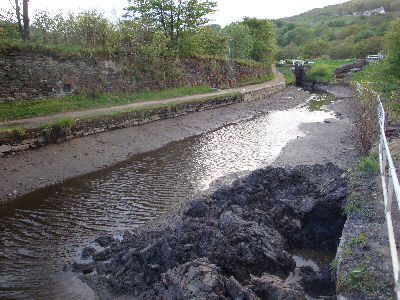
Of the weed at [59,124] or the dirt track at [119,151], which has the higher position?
the weed at [59,124]

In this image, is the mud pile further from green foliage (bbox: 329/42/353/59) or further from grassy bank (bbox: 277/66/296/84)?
green foliage (bbox: 329/42/353/59)

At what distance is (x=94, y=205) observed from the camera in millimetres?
8648

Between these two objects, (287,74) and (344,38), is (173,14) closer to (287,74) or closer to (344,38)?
(287,74)

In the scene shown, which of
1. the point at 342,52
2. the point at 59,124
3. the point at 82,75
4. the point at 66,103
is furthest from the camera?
the point at 342,52

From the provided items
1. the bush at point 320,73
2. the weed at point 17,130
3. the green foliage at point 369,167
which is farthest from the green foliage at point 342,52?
the weed at point 17,130

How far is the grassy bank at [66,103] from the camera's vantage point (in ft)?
44.5

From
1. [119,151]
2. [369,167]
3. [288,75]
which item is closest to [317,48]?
[288,75]

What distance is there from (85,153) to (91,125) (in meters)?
2.21

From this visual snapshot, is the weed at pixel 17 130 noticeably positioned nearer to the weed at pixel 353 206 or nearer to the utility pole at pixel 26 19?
the utility pole at pixel 26 19

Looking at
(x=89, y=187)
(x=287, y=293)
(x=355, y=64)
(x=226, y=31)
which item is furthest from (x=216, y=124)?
(x=355, y=64)

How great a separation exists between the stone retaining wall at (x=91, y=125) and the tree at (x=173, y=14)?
23.0 ft

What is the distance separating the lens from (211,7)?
28344 mm

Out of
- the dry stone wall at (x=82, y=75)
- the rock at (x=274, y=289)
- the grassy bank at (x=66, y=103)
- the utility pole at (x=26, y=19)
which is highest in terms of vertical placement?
the utility pole at (x=26, y=19)

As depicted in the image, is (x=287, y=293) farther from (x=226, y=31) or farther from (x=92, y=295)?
(x=226, y=31)
